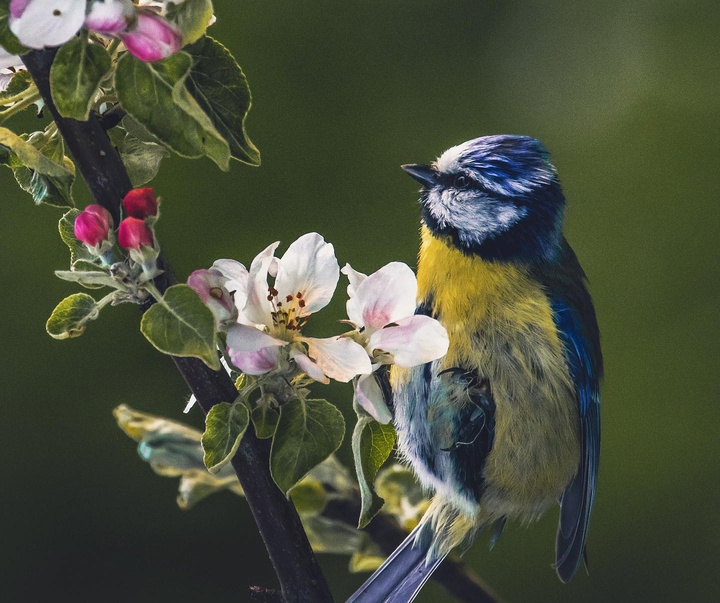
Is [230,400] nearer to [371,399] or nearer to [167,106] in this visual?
[371,399]

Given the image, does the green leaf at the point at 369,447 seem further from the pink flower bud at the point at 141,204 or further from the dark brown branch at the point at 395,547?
the dark brown branch at the point at 395,547

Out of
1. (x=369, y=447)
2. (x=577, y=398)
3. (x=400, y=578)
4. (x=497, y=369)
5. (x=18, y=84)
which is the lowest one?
(x=400, y=578)

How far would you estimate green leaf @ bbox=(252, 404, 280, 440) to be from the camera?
0.79 m

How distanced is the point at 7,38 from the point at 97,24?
0.20 ft

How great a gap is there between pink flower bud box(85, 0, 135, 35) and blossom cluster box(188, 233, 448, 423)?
191 mm

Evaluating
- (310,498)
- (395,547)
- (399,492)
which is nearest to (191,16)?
(310,498)

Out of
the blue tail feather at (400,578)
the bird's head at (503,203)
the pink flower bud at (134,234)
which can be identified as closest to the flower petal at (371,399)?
the pink flower bud at (134,234)

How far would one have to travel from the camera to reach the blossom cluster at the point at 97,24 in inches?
25.2

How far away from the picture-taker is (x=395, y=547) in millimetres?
1246

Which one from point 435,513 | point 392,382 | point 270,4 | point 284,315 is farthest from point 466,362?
point 270,4

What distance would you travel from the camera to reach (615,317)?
10.0 ft

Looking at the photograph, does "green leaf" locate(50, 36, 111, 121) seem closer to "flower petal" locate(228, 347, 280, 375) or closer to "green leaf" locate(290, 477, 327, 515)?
"flower petal" locate(228, 347, 280, 375)

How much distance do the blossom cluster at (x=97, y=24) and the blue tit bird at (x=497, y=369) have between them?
837 mm

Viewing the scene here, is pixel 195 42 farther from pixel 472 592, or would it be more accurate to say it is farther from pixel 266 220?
pixel 266 220
